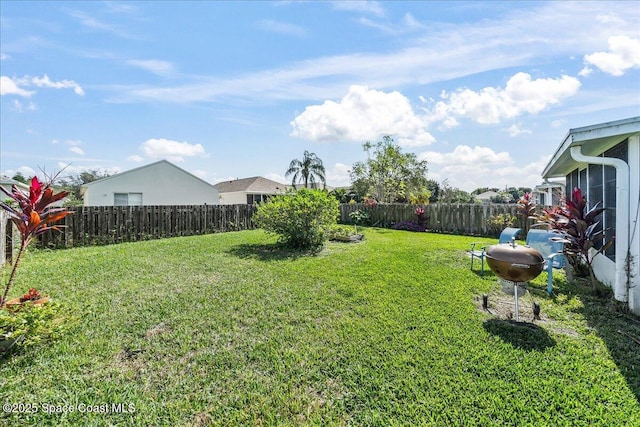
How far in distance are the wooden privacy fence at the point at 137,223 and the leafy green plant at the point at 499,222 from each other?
10897mm

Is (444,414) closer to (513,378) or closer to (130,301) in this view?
(513,378)

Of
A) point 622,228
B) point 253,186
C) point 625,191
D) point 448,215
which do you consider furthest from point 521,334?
point 253,186

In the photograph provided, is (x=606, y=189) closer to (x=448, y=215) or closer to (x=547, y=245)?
(x=547, y=245)

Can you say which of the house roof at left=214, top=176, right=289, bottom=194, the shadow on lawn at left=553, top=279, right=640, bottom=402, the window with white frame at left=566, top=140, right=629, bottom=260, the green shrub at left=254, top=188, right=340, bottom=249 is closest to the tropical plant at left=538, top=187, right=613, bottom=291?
the shadow on lawn at left=553, top=279, right=640, bottom=402

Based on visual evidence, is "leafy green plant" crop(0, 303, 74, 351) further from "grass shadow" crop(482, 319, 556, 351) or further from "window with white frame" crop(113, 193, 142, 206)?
"window with white frame" crop(113, 193, 142, 206)

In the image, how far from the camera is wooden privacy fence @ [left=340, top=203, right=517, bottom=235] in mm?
12203

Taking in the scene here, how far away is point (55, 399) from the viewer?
2.23 metres

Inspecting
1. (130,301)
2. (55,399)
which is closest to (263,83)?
(130,301)

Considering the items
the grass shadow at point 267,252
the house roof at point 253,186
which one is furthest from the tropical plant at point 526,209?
the house roof at point 253,186

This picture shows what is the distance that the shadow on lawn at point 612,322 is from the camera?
→ 105 inches

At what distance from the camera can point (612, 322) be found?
358cm

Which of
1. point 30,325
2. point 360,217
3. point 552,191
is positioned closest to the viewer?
point 30,325

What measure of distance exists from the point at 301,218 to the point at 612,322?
6375 mm

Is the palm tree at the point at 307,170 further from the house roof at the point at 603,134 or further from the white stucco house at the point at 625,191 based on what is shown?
the white stucco house at the point at 625,191
